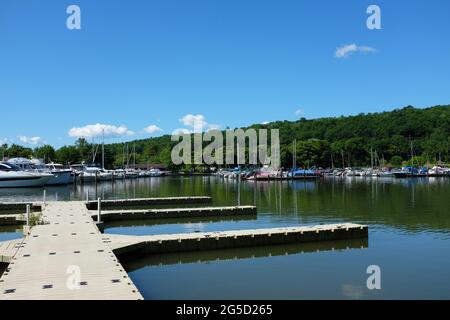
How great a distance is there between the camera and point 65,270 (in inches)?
489

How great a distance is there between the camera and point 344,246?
20.0 m

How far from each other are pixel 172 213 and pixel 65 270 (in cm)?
1726

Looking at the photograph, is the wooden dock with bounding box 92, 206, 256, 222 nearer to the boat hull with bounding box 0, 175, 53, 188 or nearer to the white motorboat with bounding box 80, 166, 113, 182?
the boat hull with bounding box 0, 175, 53, 188

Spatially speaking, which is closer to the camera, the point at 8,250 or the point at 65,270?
the point at 65,270

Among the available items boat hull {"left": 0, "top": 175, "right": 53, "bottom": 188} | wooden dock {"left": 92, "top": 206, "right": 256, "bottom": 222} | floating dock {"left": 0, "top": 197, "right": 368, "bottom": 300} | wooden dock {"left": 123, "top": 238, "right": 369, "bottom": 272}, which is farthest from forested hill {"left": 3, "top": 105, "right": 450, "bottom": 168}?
wooden dock {"left": 123, "top": 238, "right": 369, "bottom": 272}

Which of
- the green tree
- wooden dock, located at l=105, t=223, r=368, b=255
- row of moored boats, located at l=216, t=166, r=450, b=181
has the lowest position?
wooden dock, located at l=105, t=223, r=368, b=255

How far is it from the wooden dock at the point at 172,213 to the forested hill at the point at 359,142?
3559 inches

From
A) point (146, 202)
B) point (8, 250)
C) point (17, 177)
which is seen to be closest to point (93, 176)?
point (17, 177)

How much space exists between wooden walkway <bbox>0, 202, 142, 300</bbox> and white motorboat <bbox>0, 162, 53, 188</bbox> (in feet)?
150

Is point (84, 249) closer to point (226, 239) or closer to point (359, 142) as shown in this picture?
point (226, 239)

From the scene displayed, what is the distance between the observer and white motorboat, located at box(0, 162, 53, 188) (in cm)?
6078

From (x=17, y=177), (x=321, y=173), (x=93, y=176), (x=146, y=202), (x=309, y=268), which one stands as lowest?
(x=309, y=268)

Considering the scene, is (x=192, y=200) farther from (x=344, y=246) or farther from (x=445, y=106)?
(x=445, y=106)

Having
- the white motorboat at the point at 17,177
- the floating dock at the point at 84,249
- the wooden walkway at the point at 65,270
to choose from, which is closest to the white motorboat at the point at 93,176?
the white motorboat at the point at 17,177
